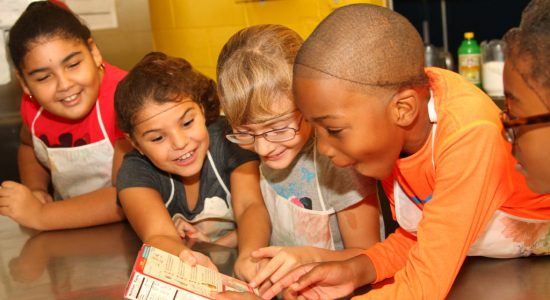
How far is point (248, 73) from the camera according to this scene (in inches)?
48.7

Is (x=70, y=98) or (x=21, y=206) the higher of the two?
(x=70, y=98)

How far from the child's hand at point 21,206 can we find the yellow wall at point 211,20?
2.82 ft

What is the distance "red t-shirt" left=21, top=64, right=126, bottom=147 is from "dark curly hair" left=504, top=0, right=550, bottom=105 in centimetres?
117

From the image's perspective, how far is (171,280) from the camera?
106 centimetres

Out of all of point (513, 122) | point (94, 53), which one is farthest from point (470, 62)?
point (513, 122)

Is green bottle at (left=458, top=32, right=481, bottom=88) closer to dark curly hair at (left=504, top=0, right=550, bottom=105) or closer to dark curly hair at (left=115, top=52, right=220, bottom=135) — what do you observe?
dark curly hair at (left=115, top=52, right=220, bottom=135)

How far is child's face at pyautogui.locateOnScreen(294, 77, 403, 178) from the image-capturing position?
3.21 ft

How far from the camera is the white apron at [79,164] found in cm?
186

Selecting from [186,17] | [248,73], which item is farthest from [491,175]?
[186,17]

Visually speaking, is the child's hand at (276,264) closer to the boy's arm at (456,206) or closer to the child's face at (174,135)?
the boy's arm at (456,206)

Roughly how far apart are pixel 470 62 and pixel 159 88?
204cm

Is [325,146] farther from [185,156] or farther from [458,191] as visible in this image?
[185,156]

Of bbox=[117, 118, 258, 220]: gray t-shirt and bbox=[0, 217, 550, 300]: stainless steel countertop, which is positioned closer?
bbox=[0, 217, 550, 300]: stainless steel countertop

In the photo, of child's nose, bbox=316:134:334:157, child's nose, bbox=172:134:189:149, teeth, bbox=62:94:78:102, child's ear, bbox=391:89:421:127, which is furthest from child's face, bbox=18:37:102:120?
child's ear, bbox=391:89:421:127
